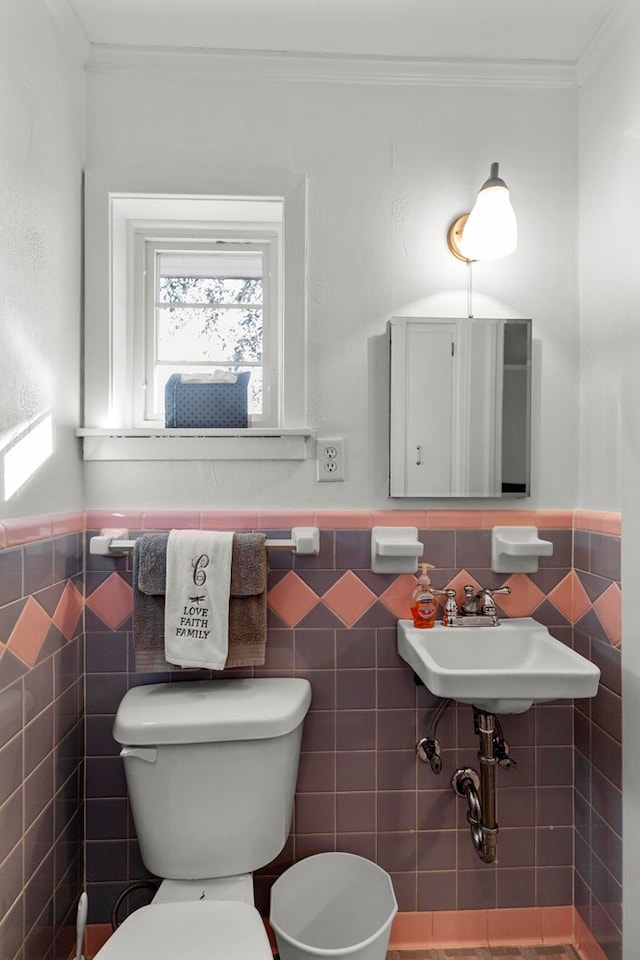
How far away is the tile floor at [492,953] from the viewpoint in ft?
5.21

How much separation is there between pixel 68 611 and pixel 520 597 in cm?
117

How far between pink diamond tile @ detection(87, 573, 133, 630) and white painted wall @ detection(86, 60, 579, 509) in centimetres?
22

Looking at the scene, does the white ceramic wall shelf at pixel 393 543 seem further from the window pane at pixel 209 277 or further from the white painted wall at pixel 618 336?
the window pane at pixel 209 277

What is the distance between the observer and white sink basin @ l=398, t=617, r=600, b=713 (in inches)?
50.8

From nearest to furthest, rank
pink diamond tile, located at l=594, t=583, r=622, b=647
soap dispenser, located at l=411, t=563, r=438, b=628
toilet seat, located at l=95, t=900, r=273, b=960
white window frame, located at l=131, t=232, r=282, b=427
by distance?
1. toilet seat, located at l=95, t=900, r=273, b=960
2. pink diamond tile, located at l=594, t=583, r=622, b=647
3. soap dispenser, located at l=411, t=563, r=438, b=628
4. white window frame, located at l=131, t=232, r=282, b=427

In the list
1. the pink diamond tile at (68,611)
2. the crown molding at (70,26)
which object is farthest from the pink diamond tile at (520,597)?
the crown molding at (70,26)

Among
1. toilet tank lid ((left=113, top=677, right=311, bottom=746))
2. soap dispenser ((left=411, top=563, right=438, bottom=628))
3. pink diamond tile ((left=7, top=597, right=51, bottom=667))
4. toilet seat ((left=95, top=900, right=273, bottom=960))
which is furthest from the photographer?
soap dispenser ((left=411, top=563, right=438, bottom=628))

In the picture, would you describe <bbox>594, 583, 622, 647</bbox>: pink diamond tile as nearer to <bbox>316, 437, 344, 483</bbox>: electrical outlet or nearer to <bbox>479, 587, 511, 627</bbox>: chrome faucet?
→ <bbox>479, 587, 511, 627</bbox>: chrome faucet

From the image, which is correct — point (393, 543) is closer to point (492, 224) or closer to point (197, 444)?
point (197, 444)

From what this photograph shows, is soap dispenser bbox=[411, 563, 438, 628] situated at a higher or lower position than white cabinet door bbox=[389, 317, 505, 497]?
lower

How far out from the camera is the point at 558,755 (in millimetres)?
1661

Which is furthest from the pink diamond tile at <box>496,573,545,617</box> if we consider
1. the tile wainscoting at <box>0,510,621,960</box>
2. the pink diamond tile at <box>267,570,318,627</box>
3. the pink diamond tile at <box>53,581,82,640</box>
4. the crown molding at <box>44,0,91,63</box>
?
the crown molding at <box>44,0,91,63</box>

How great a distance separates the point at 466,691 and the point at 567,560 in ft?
1.88

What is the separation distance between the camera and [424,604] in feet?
5.20
